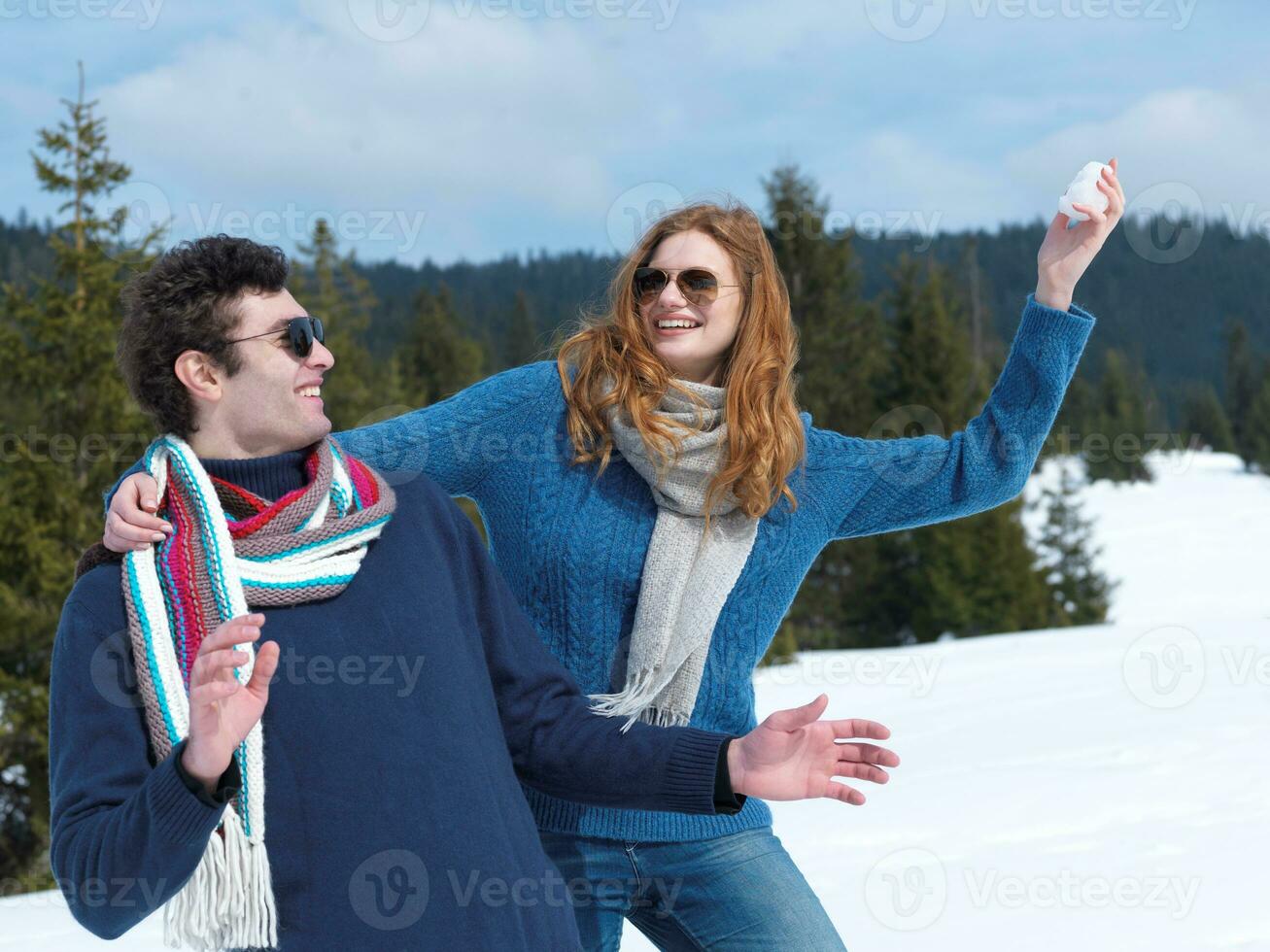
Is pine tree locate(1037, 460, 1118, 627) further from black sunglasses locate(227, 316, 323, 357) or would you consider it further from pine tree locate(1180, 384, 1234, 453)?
pine tree locate(1180, 384, 1234, 453)

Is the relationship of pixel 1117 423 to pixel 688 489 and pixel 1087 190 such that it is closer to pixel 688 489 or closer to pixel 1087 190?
pixel 1087 190

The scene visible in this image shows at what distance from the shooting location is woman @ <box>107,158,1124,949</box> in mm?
2658

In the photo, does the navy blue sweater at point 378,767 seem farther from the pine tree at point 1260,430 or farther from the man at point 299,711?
the pine tree at point 1260,430

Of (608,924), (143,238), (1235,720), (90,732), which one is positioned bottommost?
(1235,720)

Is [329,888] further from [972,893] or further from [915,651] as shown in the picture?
[915,651]

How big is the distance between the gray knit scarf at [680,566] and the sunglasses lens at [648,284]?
254 millimetres

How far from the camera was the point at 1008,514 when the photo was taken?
25.0 meters

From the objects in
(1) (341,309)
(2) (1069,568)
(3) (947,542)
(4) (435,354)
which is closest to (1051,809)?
(3) (947,542)

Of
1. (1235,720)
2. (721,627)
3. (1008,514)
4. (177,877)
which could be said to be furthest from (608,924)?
(1008,514)

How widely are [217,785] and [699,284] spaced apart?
1713 millimetres

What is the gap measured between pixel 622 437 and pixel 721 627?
1.56ft

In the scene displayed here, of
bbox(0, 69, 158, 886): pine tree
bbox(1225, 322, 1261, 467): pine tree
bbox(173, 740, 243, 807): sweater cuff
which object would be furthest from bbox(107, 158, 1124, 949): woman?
bbox(1225, 322, 1261, 467): pine tree

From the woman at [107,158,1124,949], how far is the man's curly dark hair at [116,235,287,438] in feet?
2.11

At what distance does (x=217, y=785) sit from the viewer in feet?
5.64
